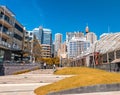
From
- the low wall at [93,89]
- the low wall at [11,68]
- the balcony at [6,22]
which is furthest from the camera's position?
the balcony at [6,22]

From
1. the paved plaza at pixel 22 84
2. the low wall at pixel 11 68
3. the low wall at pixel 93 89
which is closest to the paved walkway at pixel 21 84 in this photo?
the paved plaza at pixel 22 84

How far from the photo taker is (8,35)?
1943 inches

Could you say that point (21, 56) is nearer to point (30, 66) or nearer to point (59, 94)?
point (30, 66)

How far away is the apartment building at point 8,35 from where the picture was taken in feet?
150

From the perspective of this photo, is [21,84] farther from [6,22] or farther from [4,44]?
[6,22]

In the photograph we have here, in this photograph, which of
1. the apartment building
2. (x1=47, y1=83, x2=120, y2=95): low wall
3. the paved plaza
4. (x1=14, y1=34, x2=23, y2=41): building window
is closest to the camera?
(x1=47, y1=83, x2=120, y2=95): low wall

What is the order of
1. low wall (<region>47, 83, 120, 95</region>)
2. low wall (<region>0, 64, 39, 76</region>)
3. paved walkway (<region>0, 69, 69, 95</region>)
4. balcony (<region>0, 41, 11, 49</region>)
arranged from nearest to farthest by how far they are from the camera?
1. low wall (<region>47, 83, 120, 95</region>)
2. paved walkway (<region>0, 69, 69, 95</region>)
3. low wall (<region>0, 64, 39, 76</region>)
4. balcony (<region>0, 41, 11, 49</region>)

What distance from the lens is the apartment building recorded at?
4559 cm

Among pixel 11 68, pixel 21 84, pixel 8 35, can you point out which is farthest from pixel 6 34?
pixel 21 84

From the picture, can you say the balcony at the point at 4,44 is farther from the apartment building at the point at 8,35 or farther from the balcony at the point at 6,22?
the balcony at the point at 6,22

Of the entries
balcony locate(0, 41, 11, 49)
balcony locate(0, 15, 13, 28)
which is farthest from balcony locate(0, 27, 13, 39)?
balcony locate(0, 41, 11, 49)

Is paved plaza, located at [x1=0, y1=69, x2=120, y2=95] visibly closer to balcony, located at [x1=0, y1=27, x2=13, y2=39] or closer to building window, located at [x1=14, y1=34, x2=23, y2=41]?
balcony, located at [x1=0, y1=27, x2=13, y2=39]

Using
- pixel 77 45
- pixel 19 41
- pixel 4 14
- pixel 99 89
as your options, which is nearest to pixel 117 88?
pixel 99 89

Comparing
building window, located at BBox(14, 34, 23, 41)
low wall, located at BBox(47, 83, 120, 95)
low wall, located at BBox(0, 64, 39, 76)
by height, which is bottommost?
low wall, located at BBox(47, 83, 120, 95)
